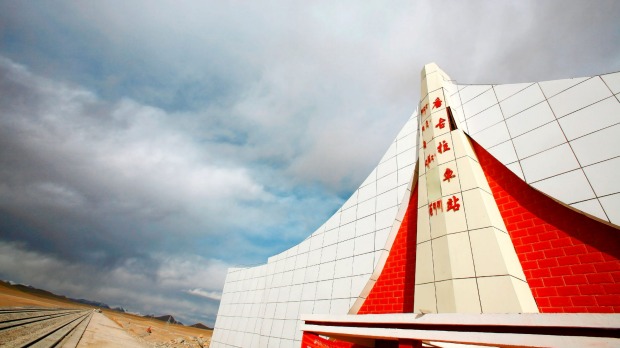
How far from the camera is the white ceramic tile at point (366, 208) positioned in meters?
9.39

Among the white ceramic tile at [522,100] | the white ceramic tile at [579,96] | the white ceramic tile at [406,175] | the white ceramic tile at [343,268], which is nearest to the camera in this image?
the white ceramic tile at [579,96]

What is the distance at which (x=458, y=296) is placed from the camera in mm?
5141

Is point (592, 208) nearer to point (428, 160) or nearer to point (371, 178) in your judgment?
point (428, 160)

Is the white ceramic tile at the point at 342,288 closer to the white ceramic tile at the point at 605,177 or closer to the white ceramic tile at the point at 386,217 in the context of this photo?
the white ceramic tile at the point at 386,217

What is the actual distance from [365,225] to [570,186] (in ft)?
17.7

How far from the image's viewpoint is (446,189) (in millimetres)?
6508

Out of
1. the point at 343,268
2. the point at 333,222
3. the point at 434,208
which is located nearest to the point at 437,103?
the point at 434,208

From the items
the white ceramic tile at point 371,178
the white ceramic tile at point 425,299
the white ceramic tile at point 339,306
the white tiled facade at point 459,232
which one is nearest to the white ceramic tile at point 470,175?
the white tiled facade at point 459,232

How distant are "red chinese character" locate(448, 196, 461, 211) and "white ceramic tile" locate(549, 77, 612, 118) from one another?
2.64 metres

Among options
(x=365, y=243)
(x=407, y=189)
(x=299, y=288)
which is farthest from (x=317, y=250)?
(x=407, y=189)

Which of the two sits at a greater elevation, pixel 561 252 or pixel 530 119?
pixel 530 119

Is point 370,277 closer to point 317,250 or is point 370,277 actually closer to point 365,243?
point 365,243

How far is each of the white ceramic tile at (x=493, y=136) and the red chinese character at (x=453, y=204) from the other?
5.35 feet

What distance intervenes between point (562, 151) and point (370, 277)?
5.39m
